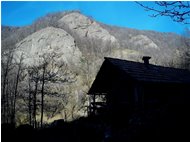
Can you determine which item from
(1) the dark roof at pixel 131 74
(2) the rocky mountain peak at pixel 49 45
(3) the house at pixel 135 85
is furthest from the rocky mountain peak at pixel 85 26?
(3) the house at pixel 135 85

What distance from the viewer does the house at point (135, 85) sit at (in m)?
14.2

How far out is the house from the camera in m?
14.2

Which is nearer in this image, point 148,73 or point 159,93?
point 148,73

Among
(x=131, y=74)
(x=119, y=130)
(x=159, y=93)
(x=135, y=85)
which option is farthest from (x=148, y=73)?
(x=119, y=130)

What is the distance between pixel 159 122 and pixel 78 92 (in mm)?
58352

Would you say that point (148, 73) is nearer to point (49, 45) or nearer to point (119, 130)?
point (119, 130)

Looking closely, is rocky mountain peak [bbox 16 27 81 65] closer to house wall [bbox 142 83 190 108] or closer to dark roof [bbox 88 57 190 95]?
dark roof [bbox 88 57 190 95]

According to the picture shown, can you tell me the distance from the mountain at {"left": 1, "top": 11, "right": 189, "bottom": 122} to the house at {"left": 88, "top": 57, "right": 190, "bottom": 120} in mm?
43895

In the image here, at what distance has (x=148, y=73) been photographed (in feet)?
51.7

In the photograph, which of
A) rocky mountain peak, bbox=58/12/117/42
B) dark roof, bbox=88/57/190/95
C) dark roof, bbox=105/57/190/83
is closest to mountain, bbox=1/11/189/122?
rocky mountain peak, bbox=58/12/117/42

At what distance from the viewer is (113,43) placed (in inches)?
4156

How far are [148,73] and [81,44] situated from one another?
81.3 m

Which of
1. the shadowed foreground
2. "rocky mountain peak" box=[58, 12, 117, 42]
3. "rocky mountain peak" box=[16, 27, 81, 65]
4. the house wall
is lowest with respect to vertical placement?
the shadowed foreground

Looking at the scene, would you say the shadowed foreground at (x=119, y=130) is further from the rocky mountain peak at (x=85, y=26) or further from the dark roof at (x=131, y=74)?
the rocky mountain peak at (x=85, y=26)
